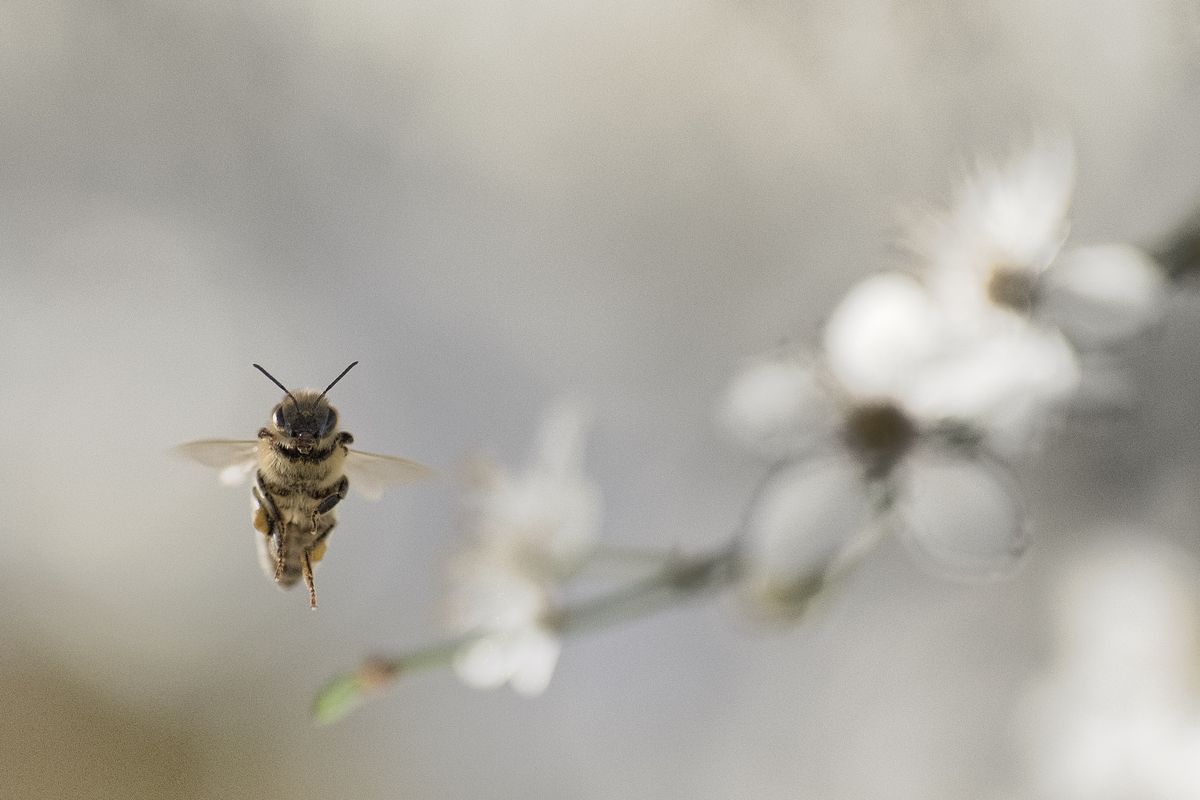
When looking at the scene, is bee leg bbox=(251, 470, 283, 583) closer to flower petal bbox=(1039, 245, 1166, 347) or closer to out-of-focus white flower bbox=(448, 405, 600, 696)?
out-of-focus white flower bbox=(448, 405, 600, 696)

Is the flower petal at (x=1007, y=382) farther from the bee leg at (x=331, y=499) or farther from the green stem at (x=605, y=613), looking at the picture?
the bee leg at (x=331, y=499)

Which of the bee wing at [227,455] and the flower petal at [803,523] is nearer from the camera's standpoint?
the flower petal at [803,523]

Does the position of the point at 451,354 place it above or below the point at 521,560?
above

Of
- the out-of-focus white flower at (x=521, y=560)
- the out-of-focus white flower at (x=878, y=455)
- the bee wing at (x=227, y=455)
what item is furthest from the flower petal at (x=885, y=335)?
the bee wing at (x=227, y=455)

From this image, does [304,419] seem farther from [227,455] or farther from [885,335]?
[885,335]

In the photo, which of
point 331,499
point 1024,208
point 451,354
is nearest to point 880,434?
point 1024,208

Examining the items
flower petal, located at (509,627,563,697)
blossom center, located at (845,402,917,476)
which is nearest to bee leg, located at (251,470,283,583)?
flower petal, located at (509,627,563,697)
